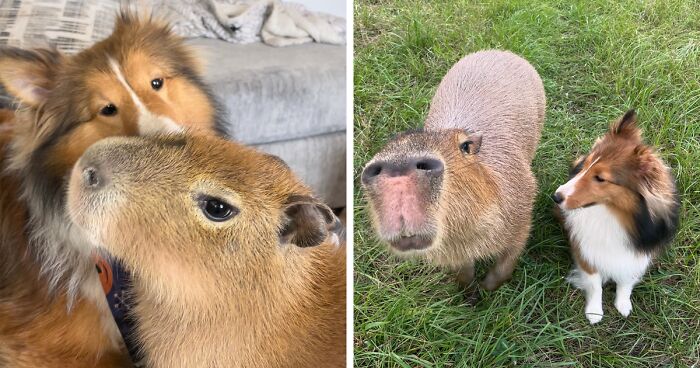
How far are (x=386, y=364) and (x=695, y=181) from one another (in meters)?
0.44

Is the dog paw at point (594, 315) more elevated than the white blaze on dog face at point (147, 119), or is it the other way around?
the white blaze on dog face at point (147, 119)

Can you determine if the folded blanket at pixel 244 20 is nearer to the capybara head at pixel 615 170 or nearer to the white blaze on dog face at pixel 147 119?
the white blaze on dog face at pixel 147 119

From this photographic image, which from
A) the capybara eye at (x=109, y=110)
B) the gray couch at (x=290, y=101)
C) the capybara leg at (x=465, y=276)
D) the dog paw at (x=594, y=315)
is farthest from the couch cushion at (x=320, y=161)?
the dog paw at (x=594, y=315)

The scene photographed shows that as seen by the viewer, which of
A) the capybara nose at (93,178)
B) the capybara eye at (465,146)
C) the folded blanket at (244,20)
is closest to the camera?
the capybara nose at (93,178)

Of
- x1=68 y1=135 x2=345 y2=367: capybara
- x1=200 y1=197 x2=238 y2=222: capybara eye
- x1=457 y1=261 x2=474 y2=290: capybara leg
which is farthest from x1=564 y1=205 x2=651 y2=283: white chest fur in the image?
x1=200 y1=197 x2=238 y2=222: capybara eye

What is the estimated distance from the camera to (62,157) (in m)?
0.42

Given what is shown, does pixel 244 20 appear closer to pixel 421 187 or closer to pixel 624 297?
pixel 421 187

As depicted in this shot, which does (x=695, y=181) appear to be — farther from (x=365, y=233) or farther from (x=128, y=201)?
(x=128, y=201)

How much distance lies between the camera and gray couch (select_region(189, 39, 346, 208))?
0.49 meters

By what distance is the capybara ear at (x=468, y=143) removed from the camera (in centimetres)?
62

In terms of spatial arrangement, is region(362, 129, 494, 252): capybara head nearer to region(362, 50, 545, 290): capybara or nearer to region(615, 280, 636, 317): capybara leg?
Result: region(362, 50, 545, 290): capybara

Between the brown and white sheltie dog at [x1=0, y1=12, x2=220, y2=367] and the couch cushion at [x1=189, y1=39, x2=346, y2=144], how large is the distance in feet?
0.11

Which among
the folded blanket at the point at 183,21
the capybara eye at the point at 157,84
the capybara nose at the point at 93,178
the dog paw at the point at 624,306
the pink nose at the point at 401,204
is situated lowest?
the dog paw at the point at 624,306

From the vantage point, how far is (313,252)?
486 millimetres
